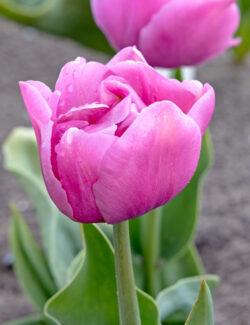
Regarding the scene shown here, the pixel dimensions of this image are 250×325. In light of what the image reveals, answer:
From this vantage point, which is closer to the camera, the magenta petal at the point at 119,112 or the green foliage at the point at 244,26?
the magenta petal at the point at 119,112

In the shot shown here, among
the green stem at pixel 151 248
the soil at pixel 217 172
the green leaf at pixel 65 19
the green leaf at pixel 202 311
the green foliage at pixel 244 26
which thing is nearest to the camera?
the green leaf at pixel 202 311

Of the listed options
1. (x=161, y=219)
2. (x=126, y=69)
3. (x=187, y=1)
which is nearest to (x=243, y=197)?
(x=161, y=219)

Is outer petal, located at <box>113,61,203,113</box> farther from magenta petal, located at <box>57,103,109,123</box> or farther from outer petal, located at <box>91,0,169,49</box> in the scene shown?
outer petal, located at <box>91,0,169,49</box>

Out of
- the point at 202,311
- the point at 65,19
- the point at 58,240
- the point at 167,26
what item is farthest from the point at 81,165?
the point at 65,19

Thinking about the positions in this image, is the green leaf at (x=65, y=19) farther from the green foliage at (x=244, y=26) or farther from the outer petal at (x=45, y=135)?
the outer petal at (x=45, y=135)

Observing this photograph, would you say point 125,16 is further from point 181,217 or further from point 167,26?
point 181,217

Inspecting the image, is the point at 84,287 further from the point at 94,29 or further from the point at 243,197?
the point at 94,29

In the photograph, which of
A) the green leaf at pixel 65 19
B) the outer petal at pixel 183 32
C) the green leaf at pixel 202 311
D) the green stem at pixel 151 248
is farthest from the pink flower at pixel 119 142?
the green leaf at pixel 65 19
